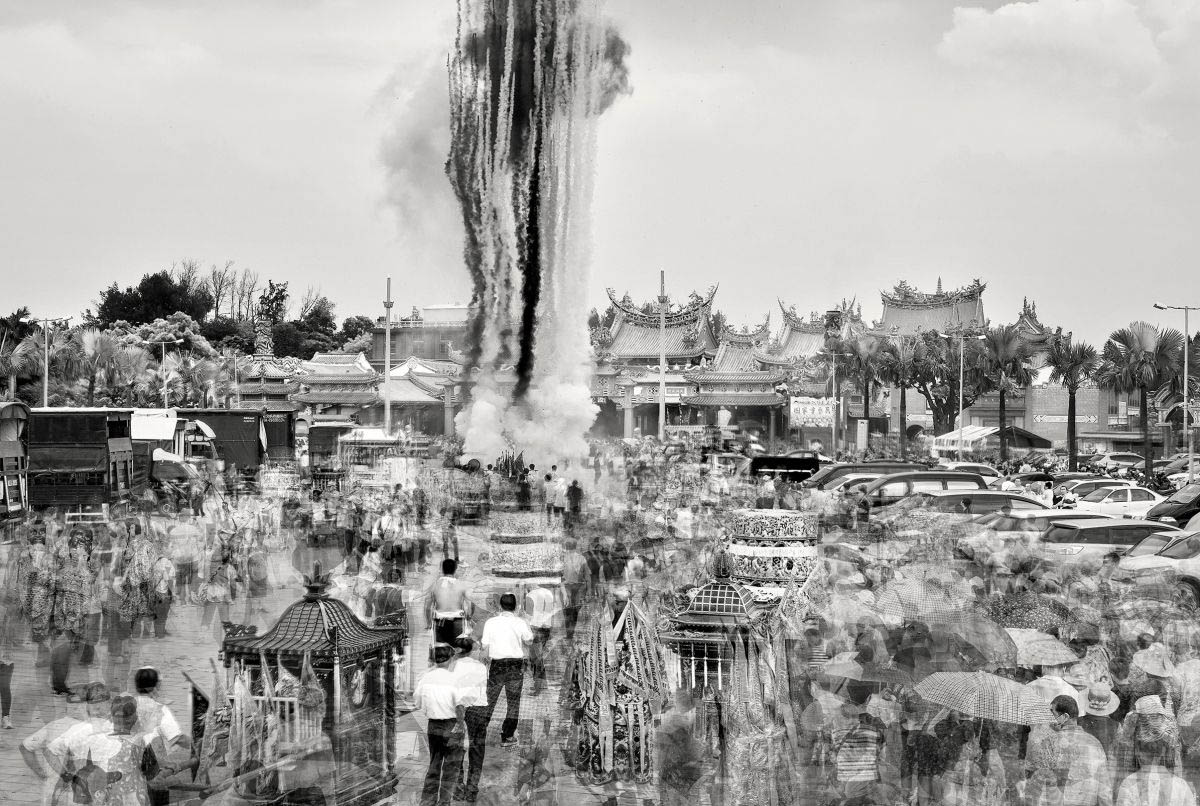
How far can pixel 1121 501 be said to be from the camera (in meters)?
29.4

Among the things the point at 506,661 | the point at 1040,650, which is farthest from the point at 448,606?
the point at 1040,650

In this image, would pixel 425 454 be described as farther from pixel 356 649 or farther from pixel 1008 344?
pixel 356 649

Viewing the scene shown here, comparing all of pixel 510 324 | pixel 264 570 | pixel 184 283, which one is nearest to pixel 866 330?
pixel 510 324

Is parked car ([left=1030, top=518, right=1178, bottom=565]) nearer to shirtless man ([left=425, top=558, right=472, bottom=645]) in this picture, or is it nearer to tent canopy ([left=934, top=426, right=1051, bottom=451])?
shirtless man ([left=425, top=558, right=472, bottom=645])

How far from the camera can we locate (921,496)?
80.7 feet

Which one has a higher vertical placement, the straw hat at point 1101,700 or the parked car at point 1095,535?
the parked car at point 1095,535

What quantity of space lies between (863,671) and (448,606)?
446 centimetres

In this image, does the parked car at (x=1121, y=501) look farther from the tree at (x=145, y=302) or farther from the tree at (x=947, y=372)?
the tree at (x=145, y=302)

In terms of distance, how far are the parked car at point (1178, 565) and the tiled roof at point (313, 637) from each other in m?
7.31

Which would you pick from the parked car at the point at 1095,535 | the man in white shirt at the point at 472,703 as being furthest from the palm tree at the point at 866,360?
the man in white shirt at the point at 472,703

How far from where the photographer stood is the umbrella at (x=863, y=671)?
8.26m

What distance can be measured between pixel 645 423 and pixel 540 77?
38147mm

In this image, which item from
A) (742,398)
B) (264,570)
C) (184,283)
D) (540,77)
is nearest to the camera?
(264,570)

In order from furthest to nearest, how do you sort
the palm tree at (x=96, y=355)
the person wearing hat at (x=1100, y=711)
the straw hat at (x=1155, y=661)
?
1. the palm tree at (x=96, y=355)
2. the straw hat at (x=1155, y=661)
3. the person wearing hat at (x=1100, y=711)
